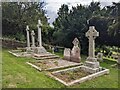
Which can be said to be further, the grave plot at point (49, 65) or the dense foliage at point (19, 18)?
the dense foliage at point (19, 18)

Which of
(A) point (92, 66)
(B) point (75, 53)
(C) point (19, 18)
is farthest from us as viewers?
(C) point (19, 18)

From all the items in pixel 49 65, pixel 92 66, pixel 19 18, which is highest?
pixel 19 18

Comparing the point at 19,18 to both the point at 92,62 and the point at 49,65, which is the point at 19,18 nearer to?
the point at 49,65

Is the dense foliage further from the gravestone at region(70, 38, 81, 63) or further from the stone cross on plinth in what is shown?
the stone cross on plinth

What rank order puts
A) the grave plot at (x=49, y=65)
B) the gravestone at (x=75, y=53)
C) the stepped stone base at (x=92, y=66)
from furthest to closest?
A: the gravestone at (x=75, y=53) → the grave plot at (x=49, y=65) → the stepped stone base at (x=92, y=66)

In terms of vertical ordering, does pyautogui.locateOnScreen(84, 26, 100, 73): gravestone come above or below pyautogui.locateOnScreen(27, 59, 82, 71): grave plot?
above

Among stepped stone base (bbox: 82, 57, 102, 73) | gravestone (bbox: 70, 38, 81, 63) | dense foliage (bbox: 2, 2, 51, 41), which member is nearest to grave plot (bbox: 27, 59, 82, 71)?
gravestone (bbox: 70, 38, 81, 63)

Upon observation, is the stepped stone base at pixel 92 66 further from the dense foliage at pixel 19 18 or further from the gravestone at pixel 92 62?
the dense foliage at pixel 19 18

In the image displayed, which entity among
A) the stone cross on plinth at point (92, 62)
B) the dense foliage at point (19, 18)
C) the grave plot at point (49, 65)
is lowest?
the grave plot at point (49, 65)

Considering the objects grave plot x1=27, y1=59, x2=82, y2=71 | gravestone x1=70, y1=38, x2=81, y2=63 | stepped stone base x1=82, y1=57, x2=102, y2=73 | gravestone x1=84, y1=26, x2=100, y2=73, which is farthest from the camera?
gravestone x1=70, y1=38, x2=81, y2=63

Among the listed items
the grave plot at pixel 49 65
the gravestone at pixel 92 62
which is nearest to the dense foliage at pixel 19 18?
the grave plot at pixel 49 65

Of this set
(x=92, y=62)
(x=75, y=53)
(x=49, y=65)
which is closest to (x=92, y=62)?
(x=92, y=62)

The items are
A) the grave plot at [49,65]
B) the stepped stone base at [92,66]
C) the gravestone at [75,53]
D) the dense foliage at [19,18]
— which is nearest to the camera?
the stepped stone base at [92,66]

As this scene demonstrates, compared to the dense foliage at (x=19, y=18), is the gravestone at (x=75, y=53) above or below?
below
